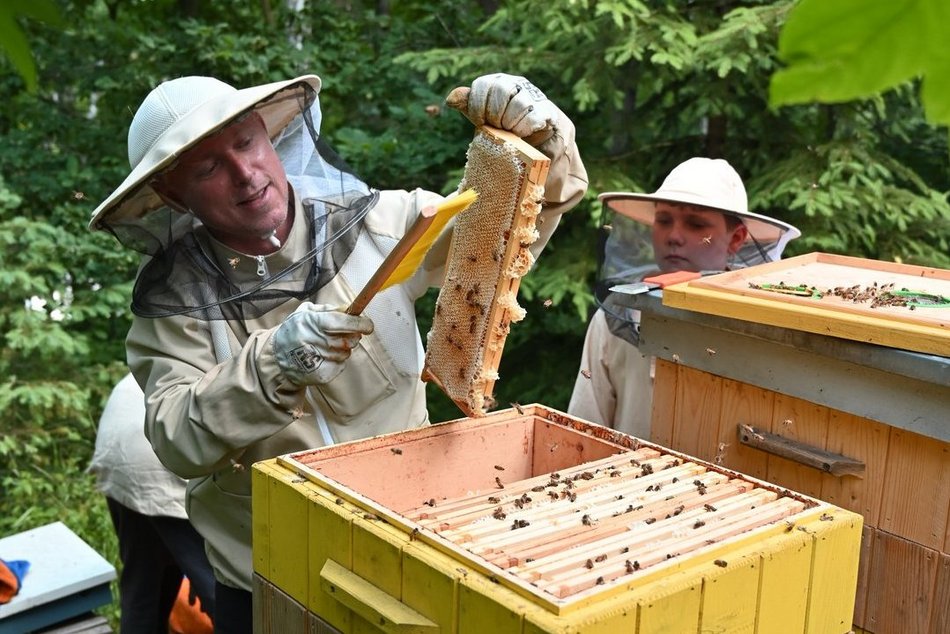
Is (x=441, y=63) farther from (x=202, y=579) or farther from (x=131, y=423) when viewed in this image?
(x=202, y=579)

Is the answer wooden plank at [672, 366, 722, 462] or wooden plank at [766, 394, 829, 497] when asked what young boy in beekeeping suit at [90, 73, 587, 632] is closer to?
wooden plank at [672, 366, 722, 462]

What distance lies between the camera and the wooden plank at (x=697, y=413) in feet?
6.67

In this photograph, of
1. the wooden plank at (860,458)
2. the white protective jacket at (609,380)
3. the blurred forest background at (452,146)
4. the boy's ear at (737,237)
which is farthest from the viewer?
the blurred forest background at (452,146)

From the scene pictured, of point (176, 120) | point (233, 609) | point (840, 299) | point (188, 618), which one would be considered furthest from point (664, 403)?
point (188, 618)

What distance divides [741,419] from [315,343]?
0.93 metres

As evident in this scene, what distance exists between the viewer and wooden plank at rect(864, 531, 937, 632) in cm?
168

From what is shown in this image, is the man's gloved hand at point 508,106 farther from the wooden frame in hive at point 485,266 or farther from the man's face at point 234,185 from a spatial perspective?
the man's face at point 234,185

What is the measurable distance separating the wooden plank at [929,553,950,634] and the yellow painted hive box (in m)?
0.24

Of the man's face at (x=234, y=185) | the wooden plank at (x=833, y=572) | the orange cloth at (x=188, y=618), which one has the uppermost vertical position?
the man's face at (x=234, y=185)

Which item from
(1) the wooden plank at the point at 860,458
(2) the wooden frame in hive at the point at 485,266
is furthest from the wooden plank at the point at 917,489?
(2) the wooden frame in hive at the point at 485,266

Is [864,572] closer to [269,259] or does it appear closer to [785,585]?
[785,585]

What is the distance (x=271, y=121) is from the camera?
2.50 m

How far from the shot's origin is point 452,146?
5.77 metres

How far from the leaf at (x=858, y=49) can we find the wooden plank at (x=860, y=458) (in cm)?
142
